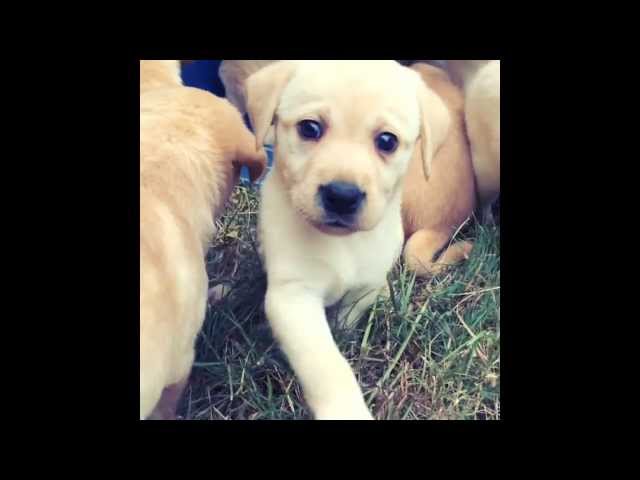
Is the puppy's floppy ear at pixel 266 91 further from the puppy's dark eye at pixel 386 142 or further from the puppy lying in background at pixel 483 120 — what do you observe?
the puppy lying in background at pixel 483 120

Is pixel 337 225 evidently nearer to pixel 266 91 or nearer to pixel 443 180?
pixel 266 91

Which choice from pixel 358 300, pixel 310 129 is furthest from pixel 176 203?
pixel 358 300

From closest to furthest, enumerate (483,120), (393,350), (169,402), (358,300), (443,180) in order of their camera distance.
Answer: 1. (169,402)
2. (393,350)
3. (358,300)
4. (483,120)
5. (443,180)

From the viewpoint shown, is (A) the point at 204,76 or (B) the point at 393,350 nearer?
(B) the point at 393,350

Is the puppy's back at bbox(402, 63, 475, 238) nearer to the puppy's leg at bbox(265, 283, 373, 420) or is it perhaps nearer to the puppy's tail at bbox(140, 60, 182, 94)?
the puppy's leg at bbox(265, 283, 373, 420)

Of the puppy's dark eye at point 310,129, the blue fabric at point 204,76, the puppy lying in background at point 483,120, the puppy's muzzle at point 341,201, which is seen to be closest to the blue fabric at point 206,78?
the blue fabric at point 204,76

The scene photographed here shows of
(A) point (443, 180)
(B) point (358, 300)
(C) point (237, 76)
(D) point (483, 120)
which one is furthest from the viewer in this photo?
(A) point (443, 180)
